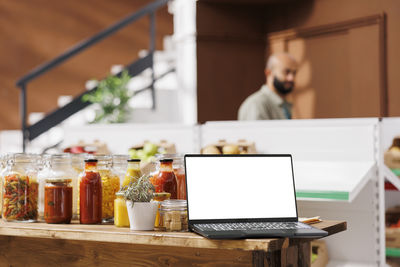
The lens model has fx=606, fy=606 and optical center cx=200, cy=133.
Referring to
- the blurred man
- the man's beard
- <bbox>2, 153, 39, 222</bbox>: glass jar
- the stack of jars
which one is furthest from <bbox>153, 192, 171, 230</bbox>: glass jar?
the man's beard

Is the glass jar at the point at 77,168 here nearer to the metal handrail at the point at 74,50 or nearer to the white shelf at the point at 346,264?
the white shelf at the point at 346,264

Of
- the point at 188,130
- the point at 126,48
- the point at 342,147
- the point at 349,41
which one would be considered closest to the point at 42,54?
the point at 126,48

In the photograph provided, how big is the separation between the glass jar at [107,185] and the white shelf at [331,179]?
3.78 feet

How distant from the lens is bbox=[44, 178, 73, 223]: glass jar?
211cm

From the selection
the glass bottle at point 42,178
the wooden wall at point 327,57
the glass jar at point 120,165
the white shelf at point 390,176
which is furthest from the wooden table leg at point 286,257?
the wooden wall at point 327,57

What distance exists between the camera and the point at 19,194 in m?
2.20

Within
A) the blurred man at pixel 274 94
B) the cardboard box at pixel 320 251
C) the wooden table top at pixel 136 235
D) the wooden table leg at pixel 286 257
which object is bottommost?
the cardboard box at pixel 320 251

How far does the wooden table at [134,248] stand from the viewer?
5.81 ft

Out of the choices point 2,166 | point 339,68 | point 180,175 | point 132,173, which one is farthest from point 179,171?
point 339,68

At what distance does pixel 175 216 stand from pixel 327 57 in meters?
4.80

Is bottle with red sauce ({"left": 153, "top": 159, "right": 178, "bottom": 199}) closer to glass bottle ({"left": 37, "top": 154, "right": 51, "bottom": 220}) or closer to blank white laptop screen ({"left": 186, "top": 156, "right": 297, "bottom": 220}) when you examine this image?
blank white laptop screen ({"left": 186, "top": 156, "right": 297, "bottom": 220})

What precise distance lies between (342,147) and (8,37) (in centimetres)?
594

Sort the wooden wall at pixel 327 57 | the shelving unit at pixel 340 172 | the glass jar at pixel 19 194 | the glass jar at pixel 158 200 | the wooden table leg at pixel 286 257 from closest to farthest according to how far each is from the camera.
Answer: the wooden table leg at pixel 286 257 < the glass jar at pixel 158 200 < the glass jar at pixel 19 194 < the shelving unit at pixel 340 172 < the wooden wall at pixel 327 57

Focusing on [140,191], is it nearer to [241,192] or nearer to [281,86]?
[241,192]
